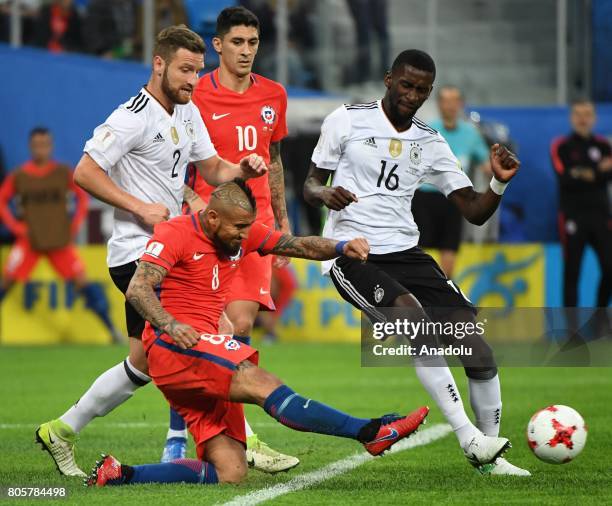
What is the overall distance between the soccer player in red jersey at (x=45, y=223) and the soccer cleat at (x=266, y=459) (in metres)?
8.27

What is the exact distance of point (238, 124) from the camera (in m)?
8.10

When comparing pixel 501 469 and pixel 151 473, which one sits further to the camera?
pixel 501 469

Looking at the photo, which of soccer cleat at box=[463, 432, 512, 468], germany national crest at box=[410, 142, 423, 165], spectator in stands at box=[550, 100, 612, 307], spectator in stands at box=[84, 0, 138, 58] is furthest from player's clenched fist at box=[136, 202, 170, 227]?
spectator in stands at box=[84, 0, 138, 58]

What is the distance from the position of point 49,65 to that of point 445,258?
6029 mm

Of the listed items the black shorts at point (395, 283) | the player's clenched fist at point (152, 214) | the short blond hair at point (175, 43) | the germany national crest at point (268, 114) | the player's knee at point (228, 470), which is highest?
the short blond hair at point (175, 43)

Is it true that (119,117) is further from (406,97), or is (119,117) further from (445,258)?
(445,258)

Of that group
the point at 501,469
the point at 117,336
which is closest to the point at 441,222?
the point at 117,336

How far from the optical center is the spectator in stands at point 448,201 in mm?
13586

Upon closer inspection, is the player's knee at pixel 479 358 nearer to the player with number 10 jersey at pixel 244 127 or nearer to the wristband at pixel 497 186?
the wristband at pixel 497 186

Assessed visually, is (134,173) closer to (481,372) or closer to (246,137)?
(246,137)

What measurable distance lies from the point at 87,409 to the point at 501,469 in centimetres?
214

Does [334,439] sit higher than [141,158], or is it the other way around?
[141,158]

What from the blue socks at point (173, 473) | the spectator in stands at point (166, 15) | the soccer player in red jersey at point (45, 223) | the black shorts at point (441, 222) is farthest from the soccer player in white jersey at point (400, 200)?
the spectator in stands at point (166, 15)

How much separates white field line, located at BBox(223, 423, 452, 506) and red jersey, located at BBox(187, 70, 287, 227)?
1.50 m
